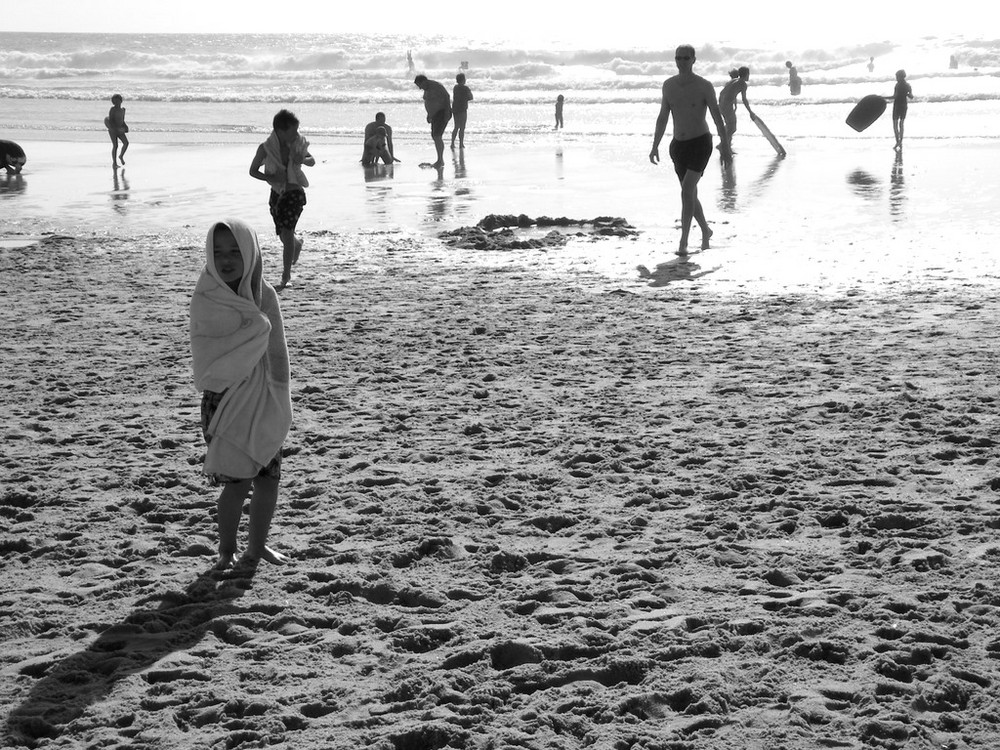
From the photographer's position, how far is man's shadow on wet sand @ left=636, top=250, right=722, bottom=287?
948 cm

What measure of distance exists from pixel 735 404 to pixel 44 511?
3.40 meters

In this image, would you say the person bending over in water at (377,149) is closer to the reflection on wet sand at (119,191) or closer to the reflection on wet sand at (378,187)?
the reflection on wet sand at (378,187)

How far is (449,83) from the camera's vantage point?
57219mm

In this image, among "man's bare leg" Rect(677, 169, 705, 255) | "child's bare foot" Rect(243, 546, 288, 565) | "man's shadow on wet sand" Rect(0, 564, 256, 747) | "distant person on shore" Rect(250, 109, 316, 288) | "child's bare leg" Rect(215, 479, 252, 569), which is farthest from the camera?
"man's bare leg" Rect(677, 169, 705, 255)

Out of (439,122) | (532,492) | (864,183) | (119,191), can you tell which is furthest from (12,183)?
(532,492)

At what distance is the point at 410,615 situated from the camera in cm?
399

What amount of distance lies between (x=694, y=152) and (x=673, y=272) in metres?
1.36

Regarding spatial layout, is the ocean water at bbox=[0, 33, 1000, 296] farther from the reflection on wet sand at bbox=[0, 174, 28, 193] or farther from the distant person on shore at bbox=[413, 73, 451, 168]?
the distant person on shore at bbox=[413, 73, 451, 168]

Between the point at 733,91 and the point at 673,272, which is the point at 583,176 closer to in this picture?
the point at 733,91

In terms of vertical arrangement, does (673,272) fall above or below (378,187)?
below

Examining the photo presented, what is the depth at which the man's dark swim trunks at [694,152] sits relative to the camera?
10.5 meters

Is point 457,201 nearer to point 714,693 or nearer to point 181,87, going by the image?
point 714,693

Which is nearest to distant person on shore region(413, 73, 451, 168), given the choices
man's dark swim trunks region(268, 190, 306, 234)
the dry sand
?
man's dark swim trunks region(268, 190, 306, 234)

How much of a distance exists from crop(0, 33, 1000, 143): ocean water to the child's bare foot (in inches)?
821
